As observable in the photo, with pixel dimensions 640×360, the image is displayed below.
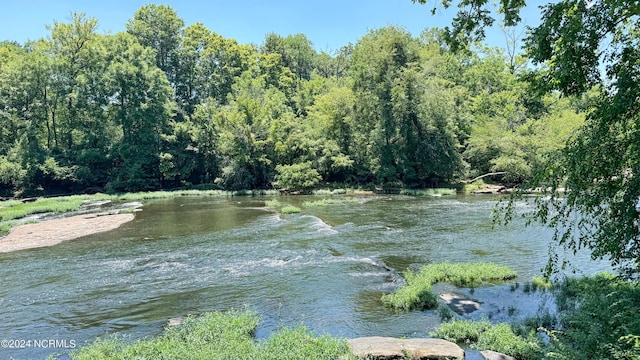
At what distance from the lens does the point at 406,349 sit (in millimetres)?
7773

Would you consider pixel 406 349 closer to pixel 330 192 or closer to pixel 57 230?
pixel 57 230

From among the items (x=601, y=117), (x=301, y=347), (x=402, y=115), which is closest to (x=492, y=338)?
(x=301, y=347)

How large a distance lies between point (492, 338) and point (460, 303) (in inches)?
111

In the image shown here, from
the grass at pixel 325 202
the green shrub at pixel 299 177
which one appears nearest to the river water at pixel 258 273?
the grass at pixel 325 202

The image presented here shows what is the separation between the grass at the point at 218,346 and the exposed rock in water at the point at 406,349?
0.37 meters

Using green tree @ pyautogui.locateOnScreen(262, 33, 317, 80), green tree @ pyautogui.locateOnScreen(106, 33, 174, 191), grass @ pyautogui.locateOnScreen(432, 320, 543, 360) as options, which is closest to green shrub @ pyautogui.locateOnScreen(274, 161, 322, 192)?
green tree @ pyautogui.locateOnScreen(106, 33, 174, 191)

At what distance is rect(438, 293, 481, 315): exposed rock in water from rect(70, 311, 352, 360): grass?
3891mm

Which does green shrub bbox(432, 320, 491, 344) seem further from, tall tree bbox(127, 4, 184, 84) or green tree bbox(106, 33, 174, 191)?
tall tree bbox(127, 4, 184, 84)

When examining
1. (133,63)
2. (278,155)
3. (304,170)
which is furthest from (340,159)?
(133,63)

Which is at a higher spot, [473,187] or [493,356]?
[473,187]

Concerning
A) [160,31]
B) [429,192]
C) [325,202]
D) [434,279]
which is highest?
[160,31]

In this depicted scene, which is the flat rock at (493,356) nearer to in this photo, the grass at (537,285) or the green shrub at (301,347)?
the green shrub at (301,347)

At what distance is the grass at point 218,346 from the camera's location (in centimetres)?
756

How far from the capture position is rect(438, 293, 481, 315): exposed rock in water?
10.5 meters
